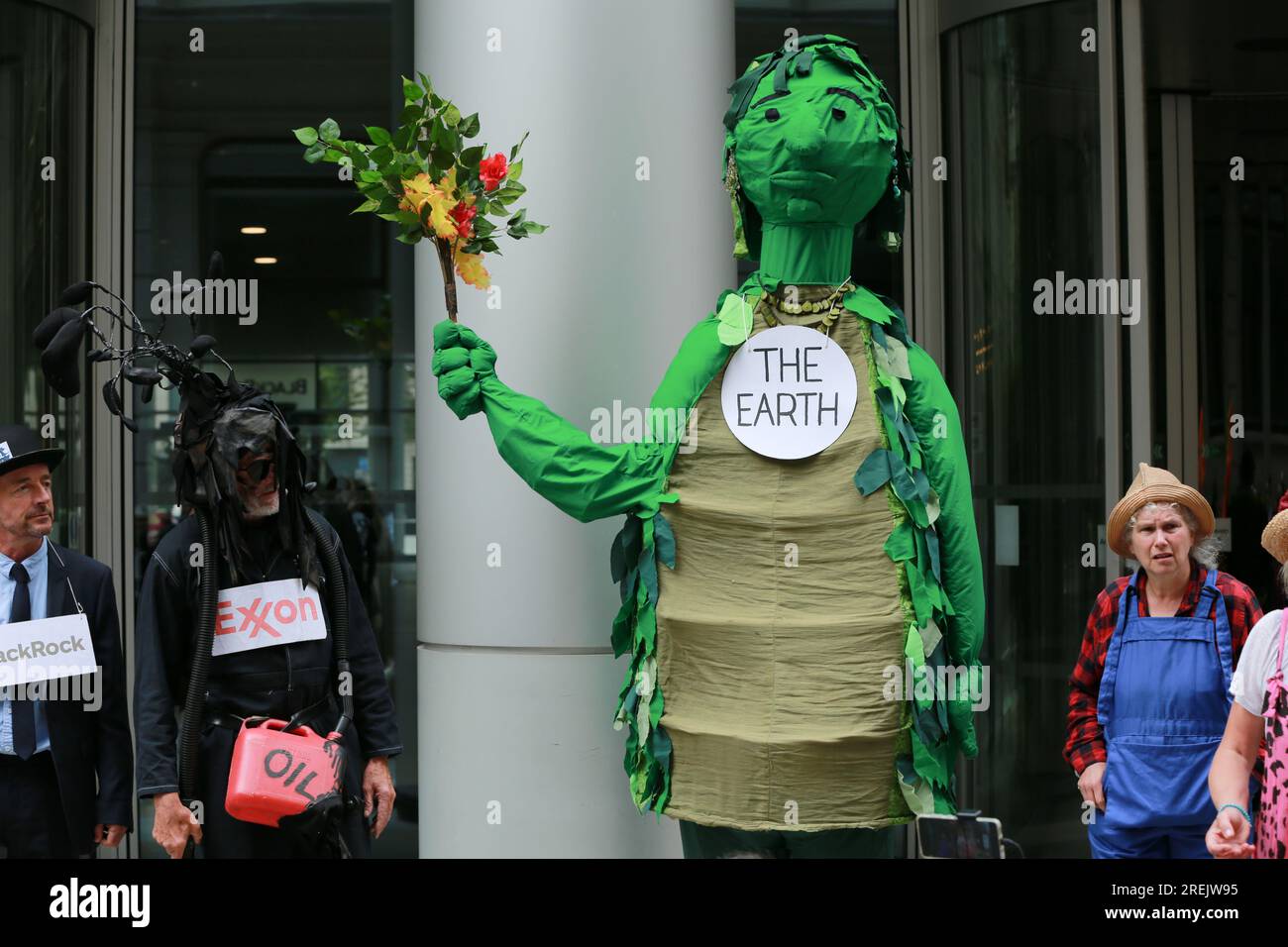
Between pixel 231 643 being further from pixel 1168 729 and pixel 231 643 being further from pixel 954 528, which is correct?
pixel 1168 729

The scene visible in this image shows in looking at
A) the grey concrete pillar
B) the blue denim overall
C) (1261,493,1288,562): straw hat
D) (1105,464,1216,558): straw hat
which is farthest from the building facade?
(1261,493,1288,562): straw hat

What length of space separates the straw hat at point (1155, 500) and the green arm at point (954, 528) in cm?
55

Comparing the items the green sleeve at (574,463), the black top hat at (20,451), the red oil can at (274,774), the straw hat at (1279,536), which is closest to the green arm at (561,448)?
the green sleeve at (574,463)

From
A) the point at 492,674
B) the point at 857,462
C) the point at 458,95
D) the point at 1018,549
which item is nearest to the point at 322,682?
the point at 492,674

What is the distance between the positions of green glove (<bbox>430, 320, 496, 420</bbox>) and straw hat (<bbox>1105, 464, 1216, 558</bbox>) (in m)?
1.66

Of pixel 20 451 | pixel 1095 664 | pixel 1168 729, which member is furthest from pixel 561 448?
pixel 1168 729

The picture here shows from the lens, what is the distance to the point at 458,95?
15.4ft

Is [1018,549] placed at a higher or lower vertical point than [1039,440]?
lower

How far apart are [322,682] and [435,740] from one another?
2.80 ft

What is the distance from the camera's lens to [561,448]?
13.0ft

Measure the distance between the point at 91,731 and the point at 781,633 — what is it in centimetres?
170

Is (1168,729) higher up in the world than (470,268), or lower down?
lower down

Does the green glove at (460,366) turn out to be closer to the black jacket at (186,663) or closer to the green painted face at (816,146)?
the black jacket at (186,663)
